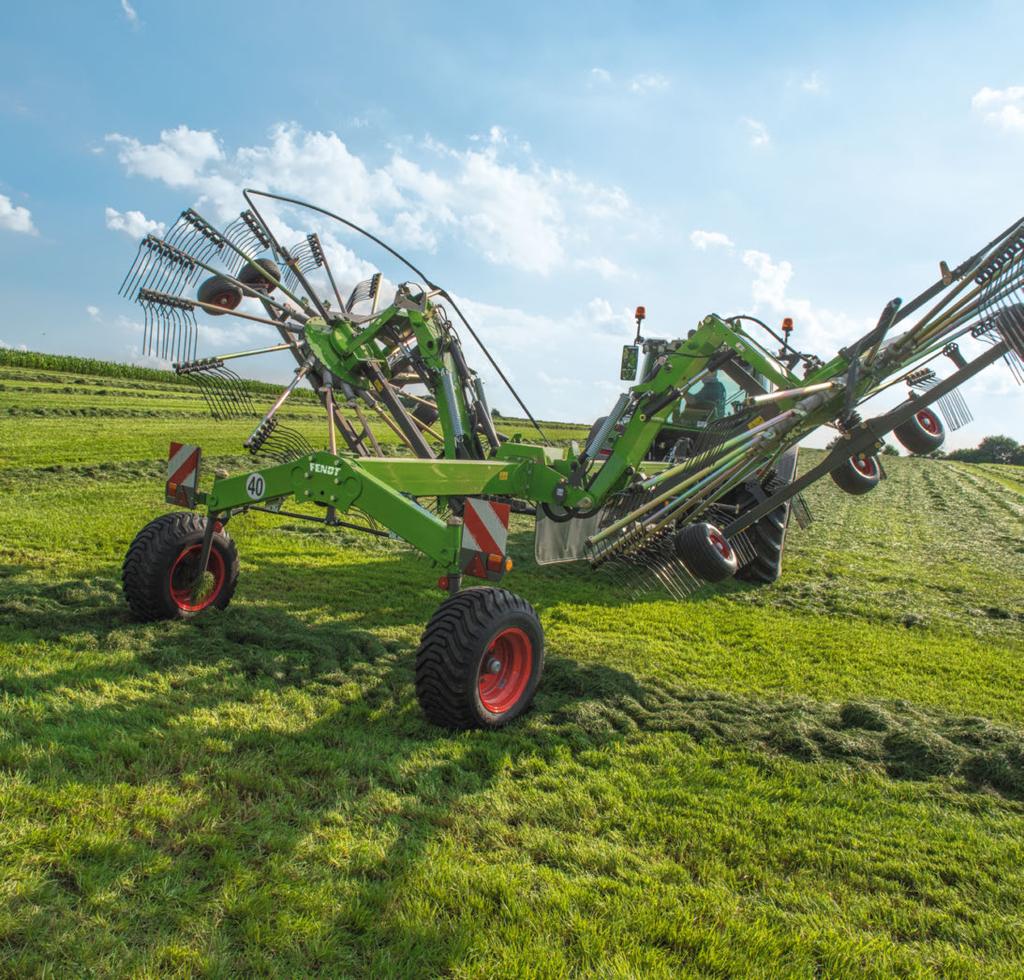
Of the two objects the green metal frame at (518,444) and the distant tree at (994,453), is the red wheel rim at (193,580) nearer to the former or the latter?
the green metal frame at (518,444)

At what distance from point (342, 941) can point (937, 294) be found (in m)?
5.22

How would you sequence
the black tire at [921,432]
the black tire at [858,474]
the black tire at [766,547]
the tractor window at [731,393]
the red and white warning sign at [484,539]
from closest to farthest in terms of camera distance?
the red and white warning sign at [484,539], the black tire at [921,432], the black tire at [858,474], the black tire at [766,547], the tractor window at [731,393]

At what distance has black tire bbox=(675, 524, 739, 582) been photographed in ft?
17.1

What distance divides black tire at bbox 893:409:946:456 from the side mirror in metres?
3.11

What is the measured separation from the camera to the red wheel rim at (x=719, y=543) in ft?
17.2

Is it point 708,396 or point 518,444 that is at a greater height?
point 708,396

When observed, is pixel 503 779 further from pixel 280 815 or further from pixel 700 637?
pixel 700 637

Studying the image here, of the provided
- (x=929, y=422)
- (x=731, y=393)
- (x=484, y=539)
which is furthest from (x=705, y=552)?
(x=731, y=393)

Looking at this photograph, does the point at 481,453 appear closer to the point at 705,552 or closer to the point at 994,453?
the point at 705,552

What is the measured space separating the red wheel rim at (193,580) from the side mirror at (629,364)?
476cm

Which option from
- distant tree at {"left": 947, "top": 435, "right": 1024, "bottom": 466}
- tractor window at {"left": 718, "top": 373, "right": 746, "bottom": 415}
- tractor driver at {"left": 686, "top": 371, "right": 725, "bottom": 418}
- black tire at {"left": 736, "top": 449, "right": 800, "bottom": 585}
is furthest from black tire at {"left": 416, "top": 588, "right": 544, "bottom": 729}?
distant tree at {"left": 947, "top": 435, "right": 1024, "bottom": 466}

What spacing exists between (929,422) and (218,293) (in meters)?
5.57

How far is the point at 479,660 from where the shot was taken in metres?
3.94

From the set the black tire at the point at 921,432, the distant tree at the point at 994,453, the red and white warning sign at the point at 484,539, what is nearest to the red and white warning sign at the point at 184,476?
the red and white warning sign at the point at 484,539
